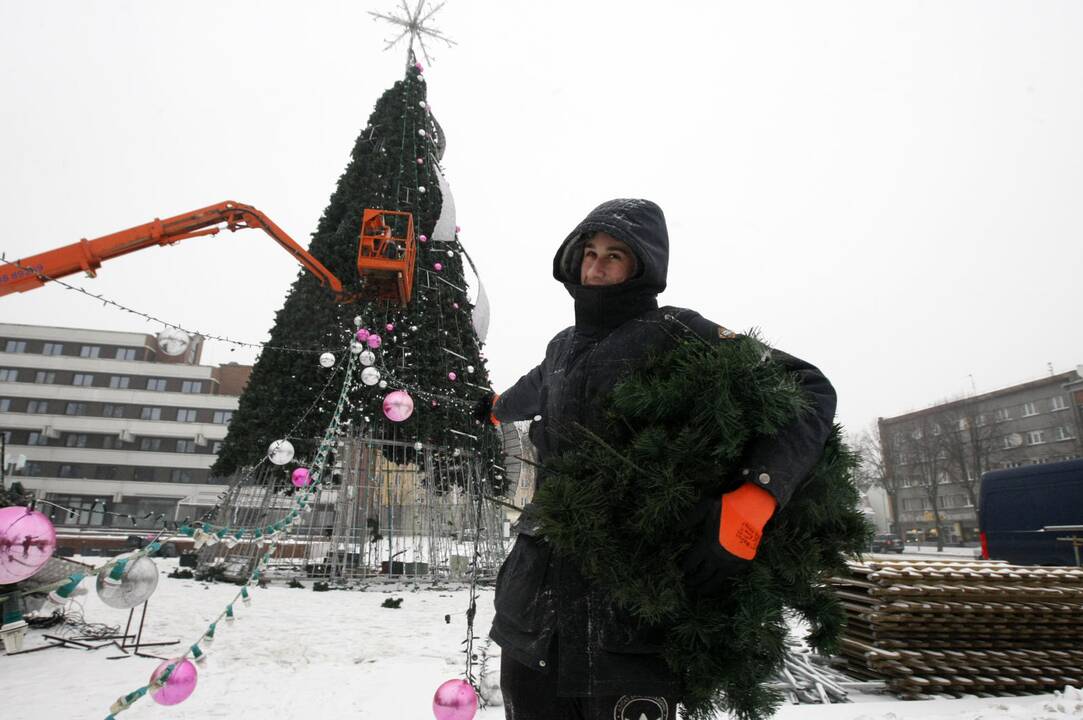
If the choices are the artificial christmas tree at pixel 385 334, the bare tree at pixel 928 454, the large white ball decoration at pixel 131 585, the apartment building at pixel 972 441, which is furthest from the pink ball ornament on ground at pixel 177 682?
the bare tree at pixel 928 454

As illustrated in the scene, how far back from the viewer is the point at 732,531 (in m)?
1.31

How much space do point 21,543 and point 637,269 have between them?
318 cm

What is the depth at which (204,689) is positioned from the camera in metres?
4.16

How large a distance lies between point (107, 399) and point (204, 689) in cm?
5275

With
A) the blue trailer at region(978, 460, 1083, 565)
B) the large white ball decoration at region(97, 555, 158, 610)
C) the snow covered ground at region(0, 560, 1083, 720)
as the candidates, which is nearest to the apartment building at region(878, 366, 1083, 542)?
the blue trailer at region(978, 460, 1083, 565)

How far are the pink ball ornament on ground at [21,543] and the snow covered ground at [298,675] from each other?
1.39 m

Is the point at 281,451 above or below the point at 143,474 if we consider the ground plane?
below

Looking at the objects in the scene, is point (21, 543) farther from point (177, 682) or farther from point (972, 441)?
point (972, 441)

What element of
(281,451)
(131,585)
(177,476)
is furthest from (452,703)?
(177,476)

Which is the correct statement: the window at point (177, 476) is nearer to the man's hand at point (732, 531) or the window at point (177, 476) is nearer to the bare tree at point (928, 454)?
the man's hand at point (732, 531)

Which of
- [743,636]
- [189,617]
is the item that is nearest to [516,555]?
[743,636]

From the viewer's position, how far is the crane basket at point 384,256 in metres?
9.45

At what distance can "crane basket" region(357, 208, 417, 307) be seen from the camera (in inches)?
372

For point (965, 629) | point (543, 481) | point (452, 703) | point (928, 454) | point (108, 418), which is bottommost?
point (965, 629)
